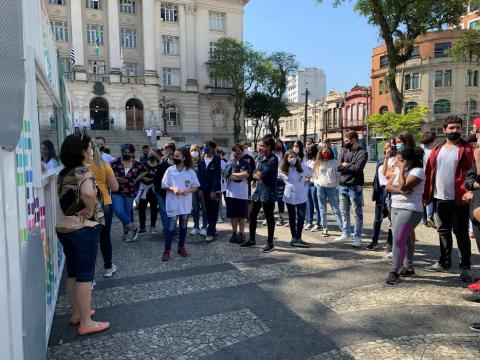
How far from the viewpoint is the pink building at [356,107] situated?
5991 cm

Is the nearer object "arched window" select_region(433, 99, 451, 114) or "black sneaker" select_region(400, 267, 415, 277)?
"black sneaker" select_region(400, 267, 415, 277)

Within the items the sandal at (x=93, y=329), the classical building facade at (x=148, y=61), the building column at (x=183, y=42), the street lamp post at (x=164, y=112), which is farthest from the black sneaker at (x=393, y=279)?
the building column at (x=183, y=42)

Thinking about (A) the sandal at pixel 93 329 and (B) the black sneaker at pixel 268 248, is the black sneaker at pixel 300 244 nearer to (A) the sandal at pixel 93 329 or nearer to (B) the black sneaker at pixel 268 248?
(B) the black sneaker at pixel 268 248

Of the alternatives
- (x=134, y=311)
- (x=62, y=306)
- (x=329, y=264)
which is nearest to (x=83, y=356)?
(x=134, y=311)

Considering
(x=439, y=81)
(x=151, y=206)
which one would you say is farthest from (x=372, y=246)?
(x=439, y=81)

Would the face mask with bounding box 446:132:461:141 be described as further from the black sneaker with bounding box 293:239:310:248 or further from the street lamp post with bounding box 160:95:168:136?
the street lamp post with bounding box 160:95:168:136

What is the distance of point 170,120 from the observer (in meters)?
46.2

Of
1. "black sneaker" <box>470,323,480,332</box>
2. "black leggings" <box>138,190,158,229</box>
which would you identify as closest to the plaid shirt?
"black leggings" <box>138,190,158,229</box>

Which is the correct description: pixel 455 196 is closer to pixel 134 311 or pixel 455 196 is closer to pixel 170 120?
pixel 134 311

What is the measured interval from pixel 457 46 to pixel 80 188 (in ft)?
70.8

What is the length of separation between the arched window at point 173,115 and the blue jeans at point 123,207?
3982 centimetres

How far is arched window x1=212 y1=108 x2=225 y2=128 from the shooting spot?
49.4 m

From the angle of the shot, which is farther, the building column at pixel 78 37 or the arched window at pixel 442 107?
the arched window at pixel 442 107

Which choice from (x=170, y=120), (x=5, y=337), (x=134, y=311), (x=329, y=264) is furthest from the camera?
(x=170, y=120)
